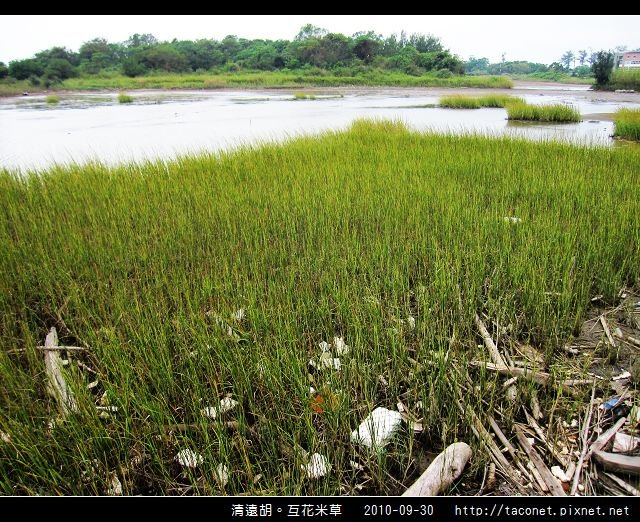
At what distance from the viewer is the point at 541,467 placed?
1354 mm

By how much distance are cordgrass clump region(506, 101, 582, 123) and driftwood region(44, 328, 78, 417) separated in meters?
12.0

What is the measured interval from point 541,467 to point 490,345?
653mm

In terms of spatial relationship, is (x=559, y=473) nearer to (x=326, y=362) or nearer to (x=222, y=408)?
(x=326, y=362)

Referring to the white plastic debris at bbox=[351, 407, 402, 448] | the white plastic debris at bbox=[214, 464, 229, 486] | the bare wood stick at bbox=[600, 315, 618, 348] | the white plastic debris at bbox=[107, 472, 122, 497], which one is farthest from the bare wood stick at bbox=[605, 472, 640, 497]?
the white plastic debris at bbox=[107, 472, 122, 497]

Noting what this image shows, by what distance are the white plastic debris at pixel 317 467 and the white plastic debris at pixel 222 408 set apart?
388 mm

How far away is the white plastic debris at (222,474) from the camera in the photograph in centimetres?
132

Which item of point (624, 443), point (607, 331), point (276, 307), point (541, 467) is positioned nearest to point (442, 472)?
point (541, 467)

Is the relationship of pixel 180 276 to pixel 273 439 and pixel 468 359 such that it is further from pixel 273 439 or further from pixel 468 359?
pixel 468 359

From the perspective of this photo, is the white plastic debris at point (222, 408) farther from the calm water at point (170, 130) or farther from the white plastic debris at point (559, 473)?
the calm water at point (170, 130)
